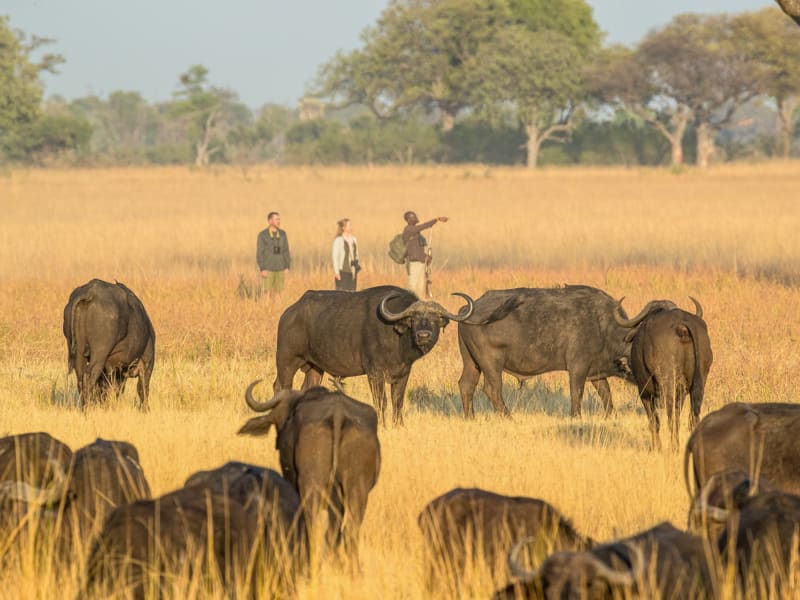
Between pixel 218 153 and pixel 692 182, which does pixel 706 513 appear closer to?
pixel 692 182

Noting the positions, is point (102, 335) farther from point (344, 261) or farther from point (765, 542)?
point (765, 542)

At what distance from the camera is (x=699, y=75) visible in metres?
80.6

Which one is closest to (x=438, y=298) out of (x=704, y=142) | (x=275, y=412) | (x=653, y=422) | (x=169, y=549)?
(x=653, y=422)

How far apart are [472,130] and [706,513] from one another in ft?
266

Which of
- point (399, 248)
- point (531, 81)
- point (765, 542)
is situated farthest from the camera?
point (531, 81)

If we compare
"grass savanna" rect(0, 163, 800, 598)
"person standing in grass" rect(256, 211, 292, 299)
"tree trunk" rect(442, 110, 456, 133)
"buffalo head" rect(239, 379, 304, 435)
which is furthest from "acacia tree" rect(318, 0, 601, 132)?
"buffalo head" rect(239, 379, 304, 435)

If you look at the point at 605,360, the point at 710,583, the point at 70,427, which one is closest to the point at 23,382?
the point at 70,427

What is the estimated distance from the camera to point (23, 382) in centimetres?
1495

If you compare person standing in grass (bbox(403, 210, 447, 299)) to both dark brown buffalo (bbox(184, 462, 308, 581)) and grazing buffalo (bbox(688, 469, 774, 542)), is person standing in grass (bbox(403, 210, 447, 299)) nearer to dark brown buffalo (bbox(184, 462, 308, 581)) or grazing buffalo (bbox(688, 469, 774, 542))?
dark brown buffalo (bbox(184, 462, 308, 581))

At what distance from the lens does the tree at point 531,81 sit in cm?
8294

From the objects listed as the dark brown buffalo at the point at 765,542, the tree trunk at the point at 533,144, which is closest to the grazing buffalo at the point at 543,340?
the dark brown buffalo at the point at 765,542

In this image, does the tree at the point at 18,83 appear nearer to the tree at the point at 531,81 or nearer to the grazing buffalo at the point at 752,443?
the tree at the point at 531,81

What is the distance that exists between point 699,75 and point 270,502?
7735 cm

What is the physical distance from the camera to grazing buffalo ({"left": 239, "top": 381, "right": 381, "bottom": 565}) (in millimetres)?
7219
